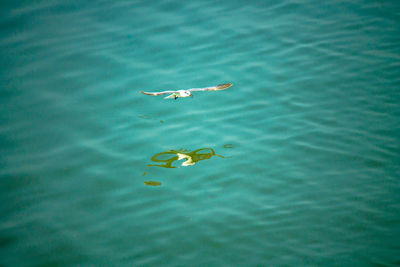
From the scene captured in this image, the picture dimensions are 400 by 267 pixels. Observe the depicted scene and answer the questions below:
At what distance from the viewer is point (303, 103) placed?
383cm

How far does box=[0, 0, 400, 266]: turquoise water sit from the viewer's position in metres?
2.66

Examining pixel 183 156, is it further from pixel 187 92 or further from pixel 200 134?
pixel 187 92

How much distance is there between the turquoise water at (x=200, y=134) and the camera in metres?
2.66

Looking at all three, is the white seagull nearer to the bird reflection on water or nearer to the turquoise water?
the turquoise water

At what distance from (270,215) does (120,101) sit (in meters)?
1.95

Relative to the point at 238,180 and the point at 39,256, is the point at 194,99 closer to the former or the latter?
the point at 238,180

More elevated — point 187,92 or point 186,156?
point 187,92

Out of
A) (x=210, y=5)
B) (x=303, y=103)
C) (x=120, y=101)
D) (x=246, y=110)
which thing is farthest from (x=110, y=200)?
(x=210, y=5)

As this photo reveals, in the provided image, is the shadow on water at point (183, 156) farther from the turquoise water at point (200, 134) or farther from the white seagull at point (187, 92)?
the white seagull at point (187, 92)

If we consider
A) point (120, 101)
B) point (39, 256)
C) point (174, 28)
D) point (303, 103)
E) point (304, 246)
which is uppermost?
point (174, 28)

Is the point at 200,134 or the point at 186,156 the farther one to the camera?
the point at 200,134

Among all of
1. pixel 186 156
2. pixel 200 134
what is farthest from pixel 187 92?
pixel 186 156

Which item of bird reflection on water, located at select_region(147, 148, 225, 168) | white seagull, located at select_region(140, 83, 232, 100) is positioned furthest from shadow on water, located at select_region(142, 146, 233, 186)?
white seagull, located at select_region(140, 83, 232, 100)

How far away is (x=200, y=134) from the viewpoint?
3.54 meters
